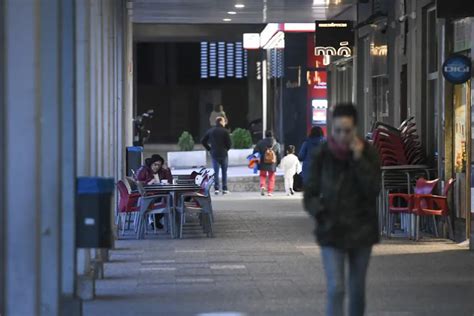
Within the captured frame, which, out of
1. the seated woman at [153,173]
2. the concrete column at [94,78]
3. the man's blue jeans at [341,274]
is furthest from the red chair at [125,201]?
the man's blue jeans at [341,274]

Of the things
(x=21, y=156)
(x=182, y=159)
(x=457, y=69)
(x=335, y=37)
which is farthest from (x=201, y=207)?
(x=182, y=159)

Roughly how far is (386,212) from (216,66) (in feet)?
138

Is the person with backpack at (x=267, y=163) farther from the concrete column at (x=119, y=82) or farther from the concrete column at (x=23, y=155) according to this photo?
the concrete column at (x=23, y=155)

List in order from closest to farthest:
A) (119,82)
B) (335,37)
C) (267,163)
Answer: (119,82) → (335,37) → (267,163)

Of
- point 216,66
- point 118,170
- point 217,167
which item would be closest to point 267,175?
point 217,167

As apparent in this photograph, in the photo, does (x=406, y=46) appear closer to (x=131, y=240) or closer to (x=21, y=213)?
(x=131, y=240)

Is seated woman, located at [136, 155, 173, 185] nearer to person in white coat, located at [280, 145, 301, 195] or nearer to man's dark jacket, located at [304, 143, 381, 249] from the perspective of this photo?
person in white coat, located at [280, 145, 301, 195]

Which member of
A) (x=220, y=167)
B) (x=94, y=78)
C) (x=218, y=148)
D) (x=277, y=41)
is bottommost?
(x=220, y=167)

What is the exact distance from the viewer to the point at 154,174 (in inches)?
784

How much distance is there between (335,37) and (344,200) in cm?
2058

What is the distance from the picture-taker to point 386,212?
59.3 feet

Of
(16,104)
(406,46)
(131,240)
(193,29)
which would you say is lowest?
(131,240)

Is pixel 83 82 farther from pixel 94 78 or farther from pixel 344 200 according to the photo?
pixel 344 200

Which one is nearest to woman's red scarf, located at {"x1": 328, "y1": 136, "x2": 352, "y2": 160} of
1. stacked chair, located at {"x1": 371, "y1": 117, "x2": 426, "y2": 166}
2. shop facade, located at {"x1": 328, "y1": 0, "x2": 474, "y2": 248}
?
shop facade, located at {"x1": 328, "y1": 0, "x2": 474, "y2": 248}
